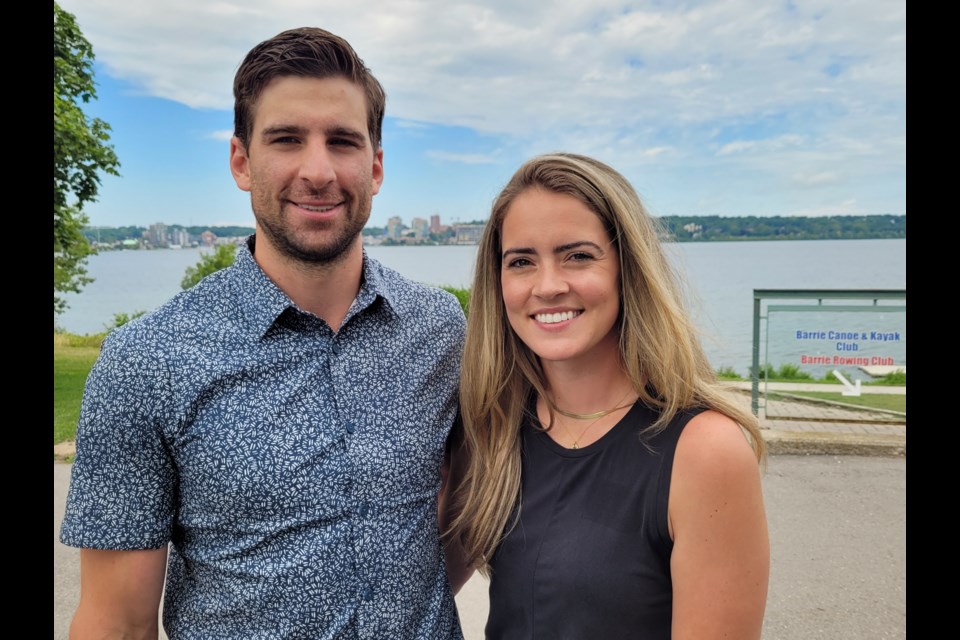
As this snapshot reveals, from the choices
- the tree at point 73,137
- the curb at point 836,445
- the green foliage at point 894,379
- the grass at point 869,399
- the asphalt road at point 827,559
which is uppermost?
the tree at point 73,137

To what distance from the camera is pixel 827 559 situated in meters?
4.88

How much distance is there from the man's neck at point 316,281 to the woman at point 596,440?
45cm

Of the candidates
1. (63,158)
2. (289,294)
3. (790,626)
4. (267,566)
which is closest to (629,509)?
(267,566)

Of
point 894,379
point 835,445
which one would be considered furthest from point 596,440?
point 894,379

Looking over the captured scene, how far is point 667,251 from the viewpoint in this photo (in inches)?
88.3

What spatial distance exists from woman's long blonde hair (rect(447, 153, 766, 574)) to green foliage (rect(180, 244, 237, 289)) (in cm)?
1341

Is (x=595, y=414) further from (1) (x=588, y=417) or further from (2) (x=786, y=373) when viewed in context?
(2) (x=786, y=373)

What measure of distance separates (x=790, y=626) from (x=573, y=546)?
295cm

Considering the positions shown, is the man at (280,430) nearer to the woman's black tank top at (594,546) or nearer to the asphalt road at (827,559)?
the woman's black tank top at (594,546)

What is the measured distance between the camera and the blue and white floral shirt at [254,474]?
1.92m

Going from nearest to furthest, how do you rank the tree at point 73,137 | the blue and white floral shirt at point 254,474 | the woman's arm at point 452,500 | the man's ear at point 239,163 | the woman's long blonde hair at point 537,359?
the blue and white floral shirt at point 254,474 → the woman's long blonde hair at point 537,359 → the man's ear at point 239,163 → the woman's arm at point 452,500 → the tree at point 73,137

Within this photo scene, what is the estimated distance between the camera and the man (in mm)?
1938

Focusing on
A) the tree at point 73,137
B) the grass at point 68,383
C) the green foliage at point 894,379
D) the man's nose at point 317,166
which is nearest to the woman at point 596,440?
the man's nose at point 317,166

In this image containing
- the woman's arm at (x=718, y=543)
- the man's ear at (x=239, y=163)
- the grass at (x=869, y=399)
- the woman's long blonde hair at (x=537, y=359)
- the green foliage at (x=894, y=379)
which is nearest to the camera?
the woman's arm at (x=718, y=543)
